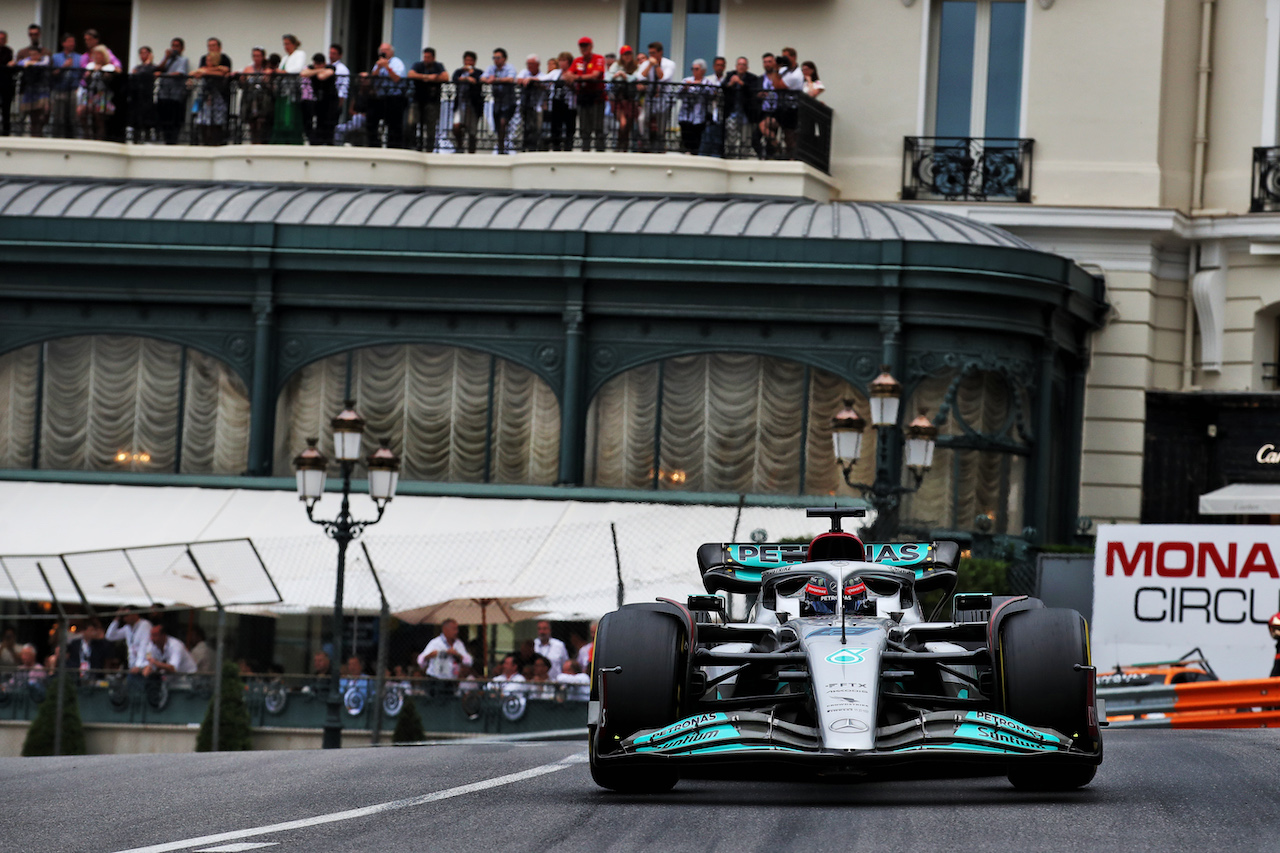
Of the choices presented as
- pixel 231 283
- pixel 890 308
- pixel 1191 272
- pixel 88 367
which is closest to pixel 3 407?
pixel 88 367

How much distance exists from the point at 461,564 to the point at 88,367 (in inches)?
307

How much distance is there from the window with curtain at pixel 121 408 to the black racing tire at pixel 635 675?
1714cm

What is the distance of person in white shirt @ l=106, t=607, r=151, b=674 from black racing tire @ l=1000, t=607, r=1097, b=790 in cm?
1291

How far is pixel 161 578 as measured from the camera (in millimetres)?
20406

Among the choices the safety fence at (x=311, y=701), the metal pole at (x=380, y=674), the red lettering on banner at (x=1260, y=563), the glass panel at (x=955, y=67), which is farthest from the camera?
the glass panel at (x=955, y=67)

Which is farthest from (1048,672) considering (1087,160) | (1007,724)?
(1087,160)

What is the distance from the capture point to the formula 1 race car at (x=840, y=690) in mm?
9766

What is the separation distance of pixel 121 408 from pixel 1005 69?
14.0m

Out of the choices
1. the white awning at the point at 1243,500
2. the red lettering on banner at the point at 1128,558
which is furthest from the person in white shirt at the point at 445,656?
the white awning at the point at 1243,500

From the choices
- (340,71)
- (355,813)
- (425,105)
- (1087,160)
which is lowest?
(355,813)

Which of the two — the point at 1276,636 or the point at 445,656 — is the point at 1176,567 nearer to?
the point at 1276,636

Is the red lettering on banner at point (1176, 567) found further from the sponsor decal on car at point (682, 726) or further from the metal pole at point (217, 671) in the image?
the sponsor decal on car at point (682, 726)

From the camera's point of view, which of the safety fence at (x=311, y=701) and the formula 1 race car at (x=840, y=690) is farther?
the safety fence at (x=311, y=701)

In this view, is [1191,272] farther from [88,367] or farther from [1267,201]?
[88,367]
